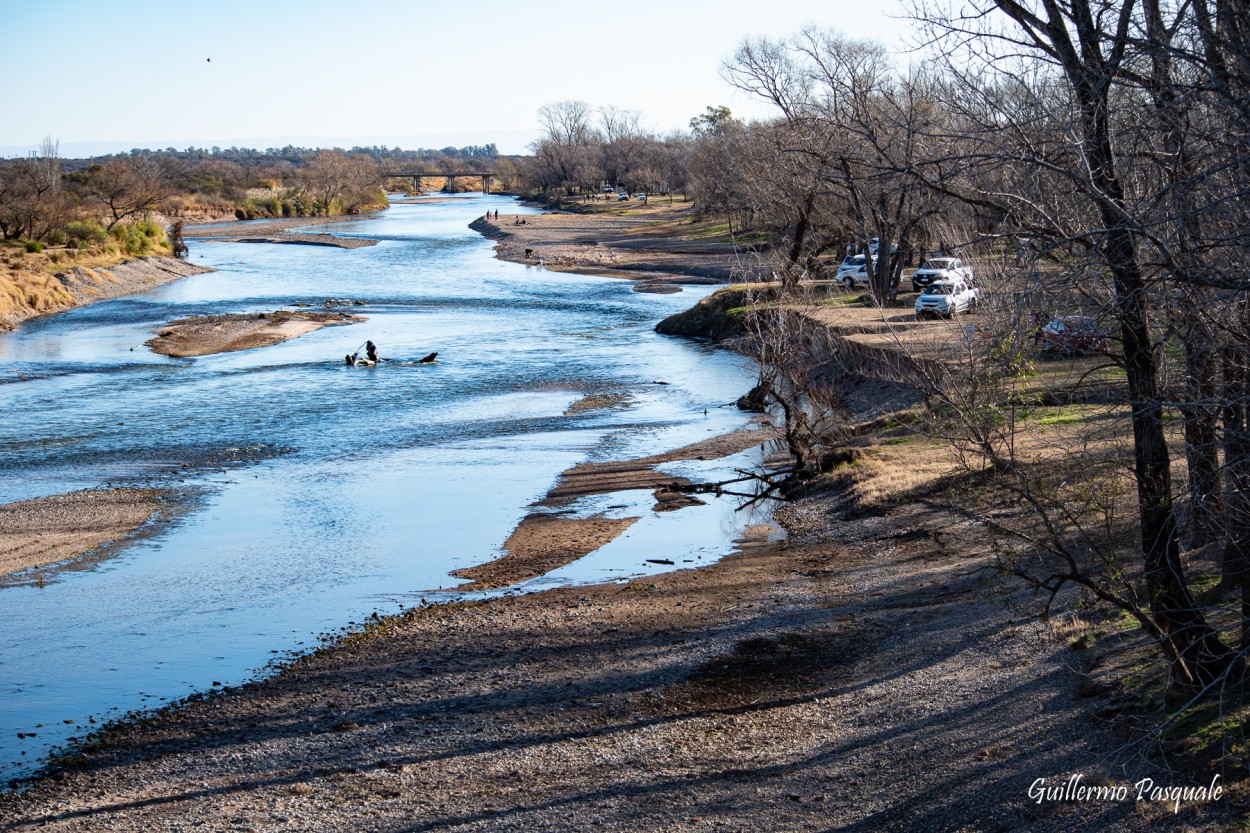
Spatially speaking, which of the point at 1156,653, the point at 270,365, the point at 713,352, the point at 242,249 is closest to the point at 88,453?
the point at 270,365

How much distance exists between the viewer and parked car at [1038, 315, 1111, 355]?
816 centimetres

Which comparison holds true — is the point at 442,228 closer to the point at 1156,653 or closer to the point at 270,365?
the point at 270,365

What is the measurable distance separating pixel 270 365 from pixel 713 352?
56.7 ft

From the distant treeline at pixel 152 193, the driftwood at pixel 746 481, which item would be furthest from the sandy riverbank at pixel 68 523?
the distant treeline at pixel 152 193

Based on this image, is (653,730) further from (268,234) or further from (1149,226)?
Result: (268,234)

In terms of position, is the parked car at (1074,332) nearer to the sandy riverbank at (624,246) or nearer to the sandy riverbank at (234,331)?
the sandy riverbank at (624,246)

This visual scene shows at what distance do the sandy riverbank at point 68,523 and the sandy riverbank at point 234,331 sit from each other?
22.6 metres

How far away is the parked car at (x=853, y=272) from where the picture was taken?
48125mm

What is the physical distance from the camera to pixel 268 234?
110250 mm

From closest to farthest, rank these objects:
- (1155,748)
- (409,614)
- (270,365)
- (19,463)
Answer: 1. (1155,748)
2. (409,614)
3. (19,463)
4. (270,365)

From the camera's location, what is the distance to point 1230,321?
7.38m

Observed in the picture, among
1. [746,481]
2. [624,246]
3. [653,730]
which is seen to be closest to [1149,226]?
[653,730]

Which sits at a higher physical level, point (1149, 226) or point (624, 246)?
point (624, 246)

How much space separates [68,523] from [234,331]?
30.3m
